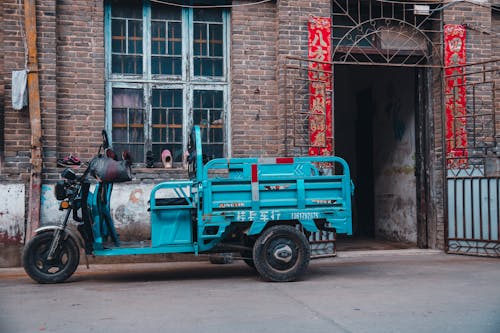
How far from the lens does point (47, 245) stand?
7766 millimetres

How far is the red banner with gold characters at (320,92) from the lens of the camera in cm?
1044

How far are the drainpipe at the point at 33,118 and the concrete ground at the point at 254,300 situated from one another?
3.36ft

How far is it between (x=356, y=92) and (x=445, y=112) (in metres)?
4.57

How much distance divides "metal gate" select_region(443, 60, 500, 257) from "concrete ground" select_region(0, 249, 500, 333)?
116cm

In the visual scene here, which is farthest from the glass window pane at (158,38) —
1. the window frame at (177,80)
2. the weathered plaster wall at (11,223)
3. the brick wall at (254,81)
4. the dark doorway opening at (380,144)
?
the dark doorway opening at (380,144)

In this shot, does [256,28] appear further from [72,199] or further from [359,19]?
[72,199]

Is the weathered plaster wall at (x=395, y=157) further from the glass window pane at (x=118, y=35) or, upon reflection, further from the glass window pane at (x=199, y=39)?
the glass window pane at (x=118, y=35)

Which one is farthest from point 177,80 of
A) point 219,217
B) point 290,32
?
point 219,217

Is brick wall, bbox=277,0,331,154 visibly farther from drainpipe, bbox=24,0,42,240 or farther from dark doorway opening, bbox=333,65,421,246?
drainpipe, bbox=24,0,42,240

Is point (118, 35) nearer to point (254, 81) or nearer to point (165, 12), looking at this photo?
point (165, 12)

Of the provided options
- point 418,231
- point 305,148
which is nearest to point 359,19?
point 305,148

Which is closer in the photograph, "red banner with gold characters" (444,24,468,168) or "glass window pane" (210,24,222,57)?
"glass window pane" (210,24,222,57)

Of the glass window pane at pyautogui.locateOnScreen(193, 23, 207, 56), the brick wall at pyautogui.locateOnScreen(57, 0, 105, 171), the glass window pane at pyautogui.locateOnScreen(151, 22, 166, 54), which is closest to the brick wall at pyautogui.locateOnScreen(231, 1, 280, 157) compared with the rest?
the glass window pane at pyautogui.locateOnScreen(193, 23, 207, 56)

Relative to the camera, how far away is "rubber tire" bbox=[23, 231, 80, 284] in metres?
7.65
